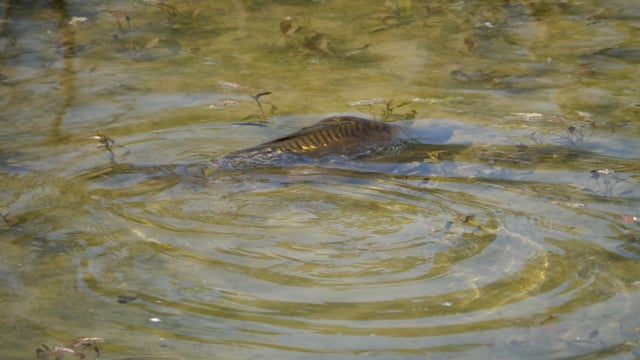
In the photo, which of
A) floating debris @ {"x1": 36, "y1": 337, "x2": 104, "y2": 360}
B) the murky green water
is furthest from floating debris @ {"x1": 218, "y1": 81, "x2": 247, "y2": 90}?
floating debris @ {"x1": 36, "y1": 337, "x2": 104, "y2": 360}

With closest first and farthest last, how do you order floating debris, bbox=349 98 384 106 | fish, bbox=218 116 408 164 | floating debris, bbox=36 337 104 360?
floating debris, bbox=36 337 104 360 < fish, bbox=218 116 408 164 < floating debris, bbox=349 98 384 106

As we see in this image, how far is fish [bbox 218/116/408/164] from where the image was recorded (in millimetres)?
5598

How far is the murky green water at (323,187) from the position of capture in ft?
13.5

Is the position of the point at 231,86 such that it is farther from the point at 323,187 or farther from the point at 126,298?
the point at 126,298

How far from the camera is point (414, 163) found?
561cm

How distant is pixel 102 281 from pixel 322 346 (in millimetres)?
1068

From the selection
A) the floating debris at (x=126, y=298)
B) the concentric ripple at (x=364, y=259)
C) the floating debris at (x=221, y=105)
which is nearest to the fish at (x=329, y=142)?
the concentric ripple at (x=364, y=259)

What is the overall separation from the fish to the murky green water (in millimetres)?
92

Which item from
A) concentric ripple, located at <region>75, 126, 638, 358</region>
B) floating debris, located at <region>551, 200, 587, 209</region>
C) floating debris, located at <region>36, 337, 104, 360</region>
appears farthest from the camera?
floating debris, located at <region>551, 200, 587, 209</region>

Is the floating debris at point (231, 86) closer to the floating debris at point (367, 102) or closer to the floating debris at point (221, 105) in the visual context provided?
the floating debris at point (221, 105)

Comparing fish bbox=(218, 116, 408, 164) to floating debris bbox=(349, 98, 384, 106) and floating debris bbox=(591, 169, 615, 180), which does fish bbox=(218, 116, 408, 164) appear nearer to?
floating debris bbox=(349, 98, 384, 106)

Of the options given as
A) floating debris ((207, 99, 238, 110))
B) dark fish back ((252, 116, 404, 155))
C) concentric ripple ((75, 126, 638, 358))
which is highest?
dark fish back ((252, 116, 404, 155))

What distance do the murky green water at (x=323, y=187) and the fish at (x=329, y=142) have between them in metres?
0.09

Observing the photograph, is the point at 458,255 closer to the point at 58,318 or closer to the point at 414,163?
the point at 414,163
